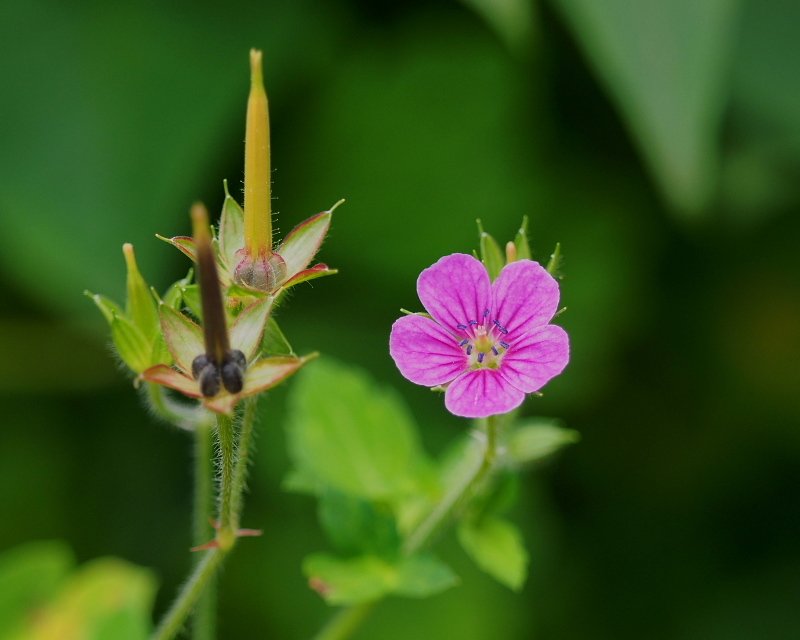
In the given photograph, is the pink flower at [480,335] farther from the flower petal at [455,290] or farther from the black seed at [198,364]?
the black seed at [198,364]

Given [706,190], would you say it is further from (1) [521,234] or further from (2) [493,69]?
(1) [521,234]

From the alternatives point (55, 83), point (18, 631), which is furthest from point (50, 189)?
point (18, 631)

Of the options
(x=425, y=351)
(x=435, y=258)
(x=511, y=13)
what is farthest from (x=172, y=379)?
(x=435, y=258)

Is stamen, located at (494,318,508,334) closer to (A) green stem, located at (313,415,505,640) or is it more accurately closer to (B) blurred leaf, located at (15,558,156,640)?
(A) green stem, located at (313,415,505,640)

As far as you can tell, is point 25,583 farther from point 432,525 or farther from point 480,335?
point 480,335

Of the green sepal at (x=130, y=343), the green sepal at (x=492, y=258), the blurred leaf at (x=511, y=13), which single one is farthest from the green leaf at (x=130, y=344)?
the blurred leaf at (x=511, y=13)

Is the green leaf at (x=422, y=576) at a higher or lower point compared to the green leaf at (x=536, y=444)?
lower
